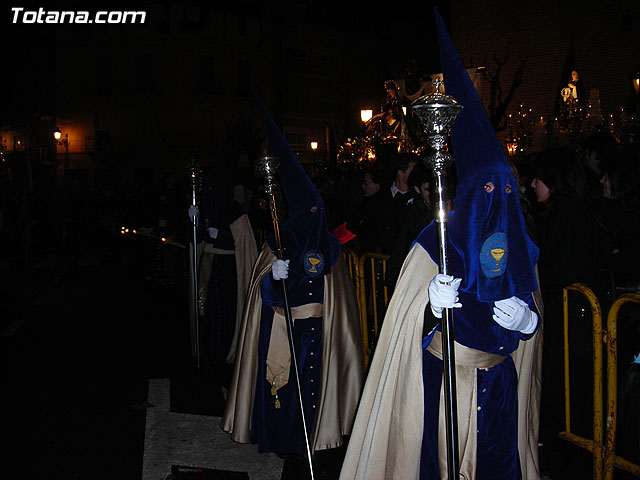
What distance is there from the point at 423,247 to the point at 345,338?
6.25 feet

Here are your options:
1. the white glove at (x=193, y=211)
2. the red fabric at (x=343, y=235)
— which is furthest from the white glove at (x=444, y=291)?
the white glove at (x=193, y=211)

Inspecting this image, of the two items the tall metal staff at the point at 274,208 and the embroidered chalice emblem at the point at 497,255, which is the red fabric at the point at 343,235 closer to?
the tall metal staff at the point at 274,208

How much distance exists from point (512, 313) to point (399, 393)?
0.73 m

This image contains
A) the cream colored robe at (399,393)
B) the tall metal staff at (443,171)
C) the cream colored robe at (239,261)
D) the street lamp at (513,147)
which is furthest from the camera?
the street lamp at (513,147)

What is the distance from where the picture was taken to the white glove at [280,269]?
4.24 metres

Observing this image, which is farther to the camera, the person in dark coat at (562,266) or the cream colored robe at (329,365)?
the cream colored robe at (329,365)

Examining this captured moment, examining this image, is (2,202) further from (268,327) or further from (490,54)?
(268,327)

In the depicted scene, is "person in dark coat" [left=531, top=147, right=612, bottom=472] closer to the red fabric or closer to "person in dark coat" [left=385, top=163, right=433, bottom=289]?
"person in dark coat" [left=385, top=163, right=433, bottom=289]

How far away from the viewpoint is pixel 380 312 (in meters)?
6.02

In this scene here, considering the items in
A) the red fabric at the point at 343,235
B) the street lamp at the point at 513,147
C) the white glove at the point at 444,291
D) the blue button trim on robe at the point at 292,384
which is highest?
the street lamp at the point at 513,147

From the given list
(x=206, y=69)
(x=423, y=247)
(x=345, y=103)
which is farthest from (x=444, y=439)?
(x=345, y=103)

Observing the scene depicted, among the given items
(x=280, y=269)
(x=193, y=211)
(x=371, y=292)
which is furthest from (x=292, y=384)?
(x=193, y=211)

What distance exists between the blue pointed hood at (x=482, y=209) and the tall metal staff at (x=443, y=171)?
234 millimetres

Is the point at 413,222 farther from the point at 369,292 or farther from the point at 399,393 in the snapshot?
the point at 399,393
